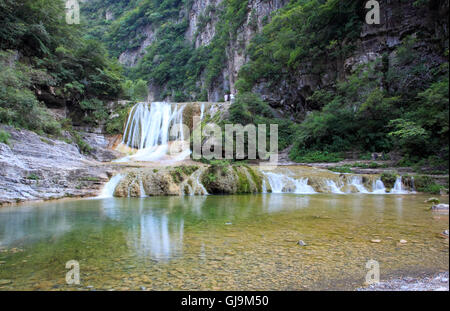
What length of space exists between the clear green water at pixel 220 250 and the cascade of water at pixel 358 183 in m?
4.61

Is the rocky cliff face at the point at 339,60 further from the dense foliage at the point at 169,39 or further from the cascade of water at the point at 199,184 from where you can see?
the cascade of water at the point at 199,184

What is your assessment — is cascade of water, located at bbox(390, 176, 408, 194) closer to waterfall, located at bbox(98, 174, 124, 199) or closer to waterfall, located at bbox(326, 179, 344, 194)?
waterfall, located at bbox(326, 179, 344, 194)

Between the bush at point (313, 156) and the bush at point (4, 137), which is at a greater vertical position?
the bush at point (4, 137)

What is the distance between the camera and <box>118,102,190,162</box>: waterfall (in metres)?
19.2

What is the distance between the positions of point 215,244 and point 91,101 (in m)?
20.8

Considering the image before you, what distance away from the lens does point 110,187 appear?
10.1 m

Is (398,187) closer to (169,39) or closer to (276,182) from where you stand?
(276,182)

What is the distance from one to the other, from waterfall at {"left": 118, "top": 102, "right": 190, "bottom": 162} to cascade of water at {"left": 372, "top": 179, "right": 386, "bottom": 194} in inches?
470

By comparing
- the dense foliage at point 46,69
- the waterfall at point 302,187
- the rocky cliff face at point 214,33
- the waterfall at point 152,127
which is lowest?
the waterfall at point 302,187

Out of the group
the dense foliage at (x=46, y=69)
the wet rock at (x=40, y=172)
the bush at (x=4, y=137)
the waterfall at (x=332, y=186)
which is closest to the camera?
the wet rock at (x=40, y=172)

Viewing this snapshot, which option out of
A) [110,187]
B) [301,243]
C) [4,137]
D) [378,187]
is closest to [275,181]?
[378,187]

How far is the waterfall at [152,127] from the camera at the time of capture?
19244 millimetres

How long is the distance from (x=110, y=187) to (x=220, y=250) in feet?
26.9

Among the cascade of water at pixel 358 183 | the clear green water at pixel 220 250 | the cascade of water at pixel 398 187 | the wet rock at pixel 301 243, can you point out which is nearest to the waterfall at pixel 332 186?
the cascade of water at pixel 358 183
